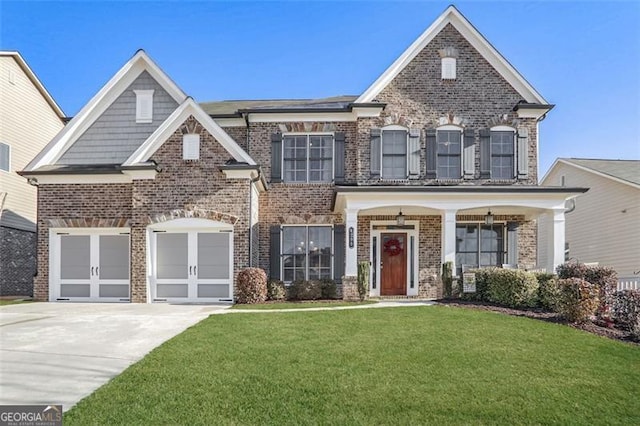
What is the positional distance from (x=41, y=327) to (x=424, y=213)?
36.9 feet

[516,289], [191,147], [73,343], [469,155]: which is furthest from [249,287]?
[469,155]

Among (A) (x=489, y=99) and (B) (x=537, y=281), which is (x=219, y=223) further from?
(A) (x=489, y=99)

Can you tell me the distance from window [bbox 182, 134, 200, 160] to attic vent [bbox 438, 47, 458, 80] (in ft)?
28.3

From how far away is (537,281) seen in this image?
39.9 ft

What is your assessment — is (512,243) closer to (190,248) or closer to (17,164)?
(190,248)

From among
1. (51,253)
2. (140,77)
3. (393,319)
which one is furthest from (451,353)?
(140,77)

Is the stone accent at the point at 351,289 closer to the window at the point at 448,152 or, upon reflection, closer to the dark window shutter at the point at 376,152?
the dark window shutter at the point at 376,152

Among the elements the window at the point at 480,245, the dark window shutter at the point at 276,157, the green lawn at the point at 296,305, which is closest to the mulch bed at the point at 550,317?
the green lawn at the point at 296,305

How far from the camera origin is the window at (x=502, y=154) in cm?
1614

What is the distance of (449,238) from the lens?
1394 centimetres

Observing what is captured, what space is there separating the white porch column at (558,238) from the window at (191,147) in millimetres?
10856

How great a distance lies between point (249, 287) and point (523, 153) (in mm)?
10246

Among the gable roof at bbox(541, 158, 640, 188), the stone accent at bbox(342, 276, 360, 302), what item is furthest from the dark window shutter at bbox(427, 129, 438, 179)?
the gable roof at bbox(541, 158, 640, 188)

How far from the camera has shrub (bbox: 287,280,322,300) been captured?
14.6 metres
